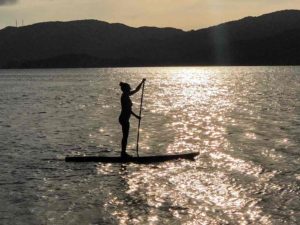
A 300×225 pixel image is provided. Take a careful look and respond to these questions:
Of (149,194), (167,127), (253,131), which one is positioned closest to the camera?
(149,194)

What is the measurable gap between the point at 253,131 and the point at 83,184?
2003 centimetres

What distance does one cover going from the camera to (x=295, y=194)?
19391 millimetres

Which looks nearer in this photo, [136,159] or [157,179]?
[157,179]

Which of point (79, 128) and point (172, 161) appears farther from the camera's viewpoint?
point (79, 128)

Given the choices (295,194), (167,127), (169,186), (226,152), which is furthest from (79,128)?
(295,194)

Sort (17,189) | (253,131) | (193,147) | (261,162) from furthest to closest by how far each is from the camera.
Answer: (253,131) < (193,147) < (261,162) < (17,189)

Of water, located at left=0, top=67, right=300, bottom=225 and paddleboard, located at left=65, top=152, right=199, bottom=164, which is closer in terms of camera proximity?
water, located at left=0, top=67, right=300, bottom=225

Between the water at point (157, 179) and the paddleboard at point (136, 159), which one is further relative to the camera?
the paddleboard at point (136, 159)

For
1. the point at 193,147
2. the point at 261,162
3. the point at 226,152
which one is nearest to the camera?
the point at 261,162

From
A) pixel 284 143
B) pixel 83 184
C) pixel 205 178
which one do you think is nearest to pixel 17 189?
pixel 83 184

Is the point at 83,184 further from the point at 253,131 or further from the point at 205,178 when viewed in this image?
the point at 253,131

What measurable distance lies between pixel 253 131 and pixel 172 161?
14.3 meters

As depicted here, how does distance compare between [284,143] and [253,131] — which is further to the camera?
[253,131]

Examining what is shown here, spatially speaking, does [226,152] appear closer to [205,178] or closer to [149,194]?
[205,178]
